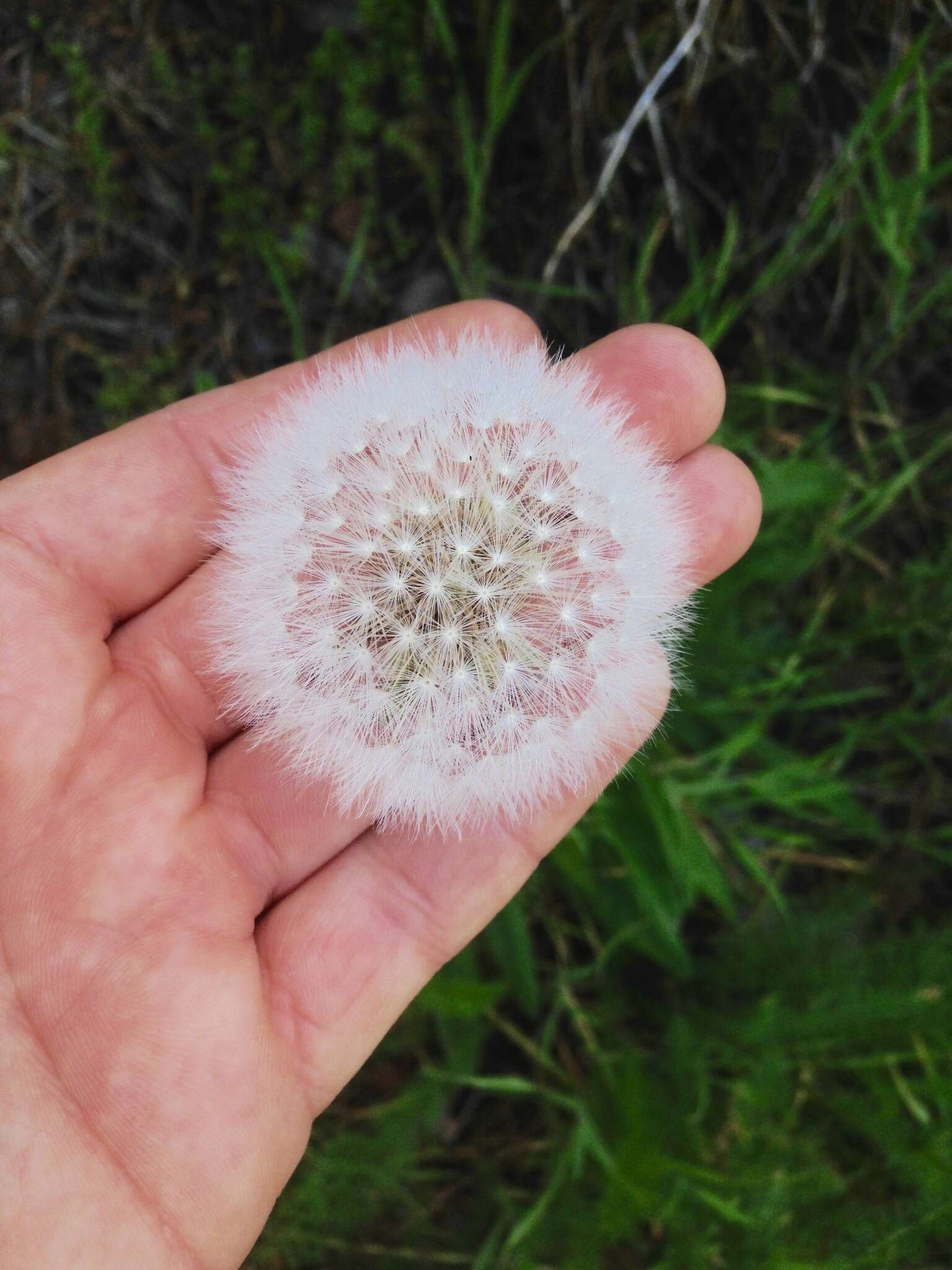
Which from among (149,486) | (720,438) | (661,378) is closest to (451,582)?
(661,378)

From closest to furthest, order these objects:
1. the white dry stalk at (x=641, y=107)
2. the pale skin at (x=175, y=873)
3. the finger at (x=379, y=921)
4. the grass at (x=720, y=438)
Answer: the pale skin at (x=175, y=873) < the finger at (x=379, y=921) < the white dry stalk at (x=641, y=107) < the grass at (x=720, y=438)

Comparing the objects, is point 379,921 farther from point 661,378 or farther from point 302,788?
point 661,378

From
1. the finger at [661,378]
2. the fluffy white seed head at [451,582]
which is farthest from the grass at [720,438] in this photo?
the fluffy white seed head at [451,582]

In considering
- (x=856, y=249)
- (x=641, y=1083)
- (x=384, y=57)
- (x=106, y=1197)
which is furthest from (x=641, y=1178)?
(x=384, y=57)

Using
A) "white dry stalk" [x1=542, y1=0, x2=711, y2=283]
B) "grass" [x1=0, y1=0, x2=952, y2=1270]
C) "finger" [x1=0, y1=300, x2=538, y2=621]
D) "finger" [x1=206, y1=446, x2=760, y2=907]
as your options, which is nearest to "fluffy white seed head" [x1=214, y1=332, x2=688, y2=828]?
"finger" [x1=206, y1=446, x2=760, y2=907]

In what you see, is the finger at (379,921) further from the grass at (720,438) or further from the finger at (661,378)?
the finger at (661,378)

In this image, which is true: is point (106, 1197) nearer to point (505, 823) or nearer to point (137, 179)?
point (505, 823)

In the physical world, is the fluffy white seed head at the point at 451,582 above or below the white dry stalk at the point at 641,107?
below
